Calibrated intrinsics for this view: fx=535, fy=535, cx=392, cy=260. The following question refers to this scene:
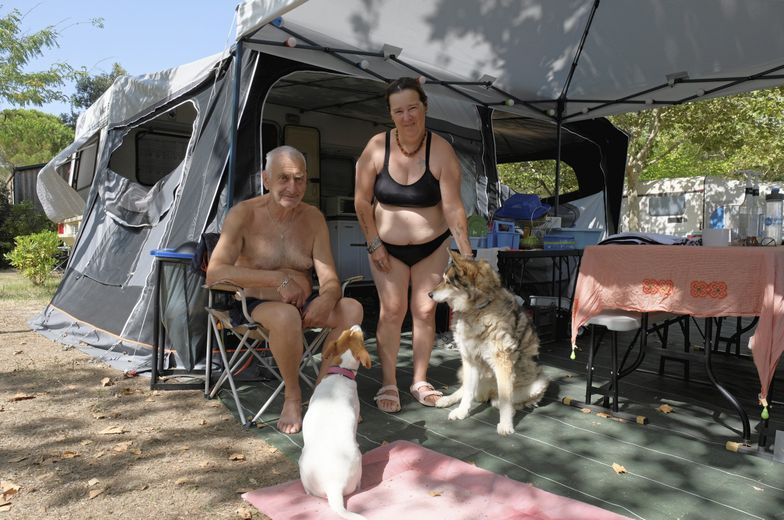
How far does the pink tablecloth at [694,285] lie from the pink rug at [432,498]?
3.76 feet

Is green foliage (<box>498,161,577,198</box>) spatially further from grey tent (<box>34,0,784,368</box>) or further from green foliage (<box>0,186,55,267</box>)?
green foliage (<box>0,186,55,267</box>)

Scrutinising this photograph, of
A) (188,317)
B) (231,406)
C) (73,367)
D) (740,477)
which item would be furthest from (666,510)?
(73,367)

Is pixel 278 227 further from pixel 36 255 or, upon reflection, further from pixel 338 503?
pixel 36 255

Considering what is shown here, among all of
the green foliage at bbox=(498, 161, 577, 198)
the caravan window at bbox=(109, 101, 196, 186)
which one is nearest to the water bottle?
the caravan window at bbox=(109, 101, 196, 186)

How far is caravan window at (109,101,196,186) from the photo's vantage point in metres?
5.78

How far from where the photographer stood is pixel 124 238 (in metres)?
5.04

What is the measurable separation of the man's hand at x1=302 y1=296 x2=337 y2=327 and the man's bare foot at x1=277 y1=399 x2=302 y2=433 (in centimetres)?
42

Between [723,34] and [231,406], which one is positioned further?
[723,34]

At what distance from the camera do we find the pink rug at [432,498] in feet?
6.44

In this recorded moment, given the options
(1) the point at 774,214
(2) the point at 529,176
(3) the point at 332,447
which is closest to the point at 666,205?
(2) the point at 529,176

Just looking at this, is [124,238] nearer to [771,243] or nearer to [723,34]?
[771,243]

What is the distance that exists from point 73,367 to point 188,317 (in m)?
1.11

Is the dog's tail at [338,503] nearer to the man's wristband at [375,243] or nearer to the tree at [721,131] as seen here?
the man's wristband at [375,243]

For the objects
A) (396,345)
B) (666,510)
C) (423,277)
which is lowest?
(666,510)
